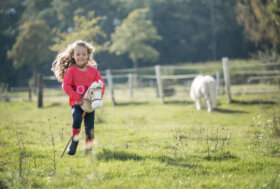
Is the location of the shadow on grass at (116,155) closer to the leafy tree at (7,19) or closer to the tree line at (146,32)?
the leafy tree at (7,19)

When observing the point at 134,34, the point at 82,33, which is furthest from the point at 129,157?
the point at 134,34

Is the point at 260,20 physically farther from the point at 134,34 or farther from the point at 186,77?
the point at 186,77

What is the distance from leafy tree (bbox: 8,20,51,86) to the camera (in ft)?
84.3

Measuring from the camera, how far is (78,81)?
14.0 ft

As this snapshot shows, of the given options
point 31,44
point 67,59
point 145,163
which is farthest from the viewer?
point 31,44

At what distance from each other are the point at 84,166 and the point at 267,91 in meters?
10.2

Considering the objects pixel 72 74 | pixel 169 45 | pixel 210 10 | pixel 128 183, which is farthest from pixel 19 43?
pixel 210 10

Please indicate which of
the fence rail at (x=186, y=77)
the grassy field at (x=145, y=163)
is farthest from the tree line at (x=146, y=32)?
the grassy field at (x=145, y=163)

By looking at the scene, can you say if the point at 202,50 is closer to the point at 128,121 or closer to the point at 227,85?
the point at 227,85

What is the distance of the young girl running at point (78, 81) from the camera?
4144 mm

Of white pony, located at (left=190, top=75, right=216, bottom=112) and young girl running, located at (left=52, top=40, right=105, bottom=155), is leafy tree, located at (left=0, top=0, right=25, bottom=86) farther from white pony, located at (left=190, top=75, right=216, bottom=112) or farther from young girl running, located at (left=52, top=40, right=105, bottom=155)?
young girl running, located at (left=52, top=40, right=105, bottom=155)

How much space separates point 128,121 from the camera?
28.1 ft

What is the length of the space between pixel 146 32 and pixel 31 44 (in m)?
15.3

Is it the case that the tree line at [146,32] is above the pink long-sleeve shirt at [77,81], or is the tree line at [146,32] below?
above
